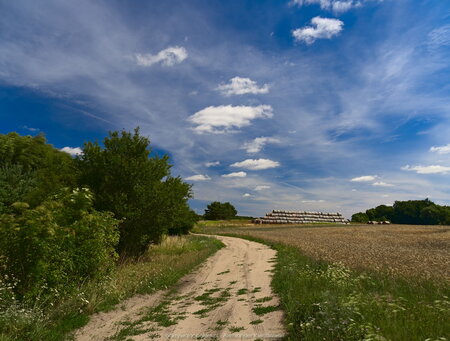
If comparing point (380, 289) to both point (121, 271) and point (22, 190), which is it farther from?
A: point (22, 190)

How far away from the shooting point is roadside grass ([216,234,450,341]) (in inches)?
237

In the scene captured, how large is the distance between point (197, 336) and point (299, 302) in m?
3.05

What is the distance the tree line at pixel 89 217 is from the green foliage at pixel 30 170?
0.14m

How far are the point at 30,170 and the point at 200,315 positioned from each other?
51145 millimetres

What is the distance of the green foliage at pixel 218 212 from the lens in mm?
114375

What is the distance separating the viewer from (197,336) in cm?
785

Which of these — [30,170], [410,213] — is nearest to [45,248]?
[30,170]

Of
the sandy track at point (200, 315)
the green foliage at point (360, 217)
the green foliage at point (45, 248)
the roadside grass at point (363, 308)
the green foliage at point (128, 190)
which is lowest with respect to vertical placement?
the sandy track at point (200, 315)

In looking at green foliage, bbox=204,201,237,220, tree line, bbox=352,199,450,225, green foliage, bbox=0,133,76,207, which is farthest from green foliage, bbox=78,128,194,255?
tree line, bbox=352,199,450,225

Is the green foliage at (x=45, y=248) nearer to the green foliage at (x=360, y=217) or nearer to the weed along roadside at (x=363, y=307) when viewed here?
the weed along roadside at (x=363, y=307)

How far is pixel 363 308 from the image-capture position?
24.6 ft

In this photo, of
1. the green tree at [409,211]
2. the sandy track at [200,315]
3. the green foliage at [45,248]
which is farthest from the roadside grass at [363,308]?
the green tree at [409,211]

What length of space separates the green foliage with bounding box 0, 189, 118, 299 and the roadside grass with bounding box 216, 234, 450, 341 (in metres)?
6.51

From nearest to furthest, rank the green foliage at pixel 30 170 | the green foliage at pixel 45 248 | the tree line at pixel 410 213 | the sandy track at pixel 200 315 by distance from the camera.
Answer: the sandy track at pixel 200 315
the green foliage at pixel 45 248
the green foliage at pixel 30 170
the tree line at pixel 410 213
